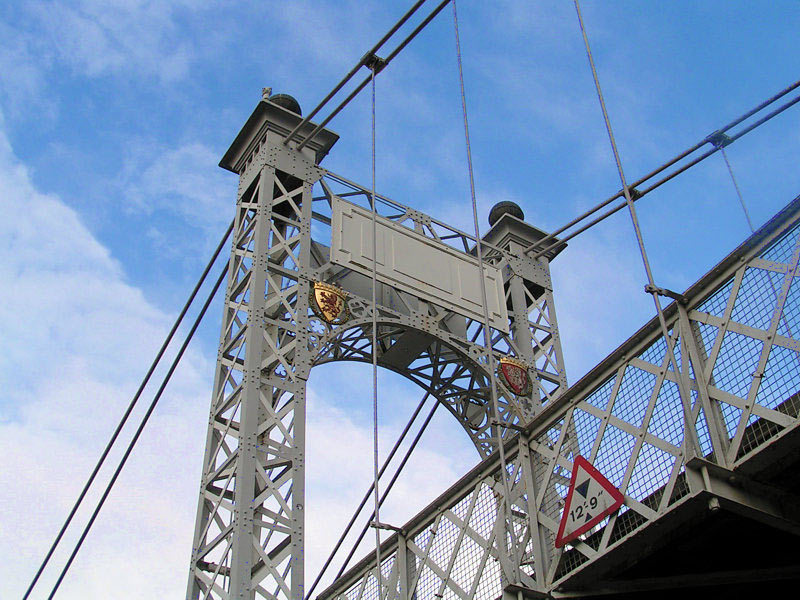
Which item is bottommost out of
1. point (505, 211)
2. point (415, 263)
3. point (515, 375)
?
point (515, 375)

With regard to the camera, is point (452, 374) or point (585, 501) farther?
point (452, 374)

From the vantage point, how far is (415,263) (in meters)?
14.9

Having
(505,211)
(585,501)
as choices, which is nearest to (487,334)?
(585,501)

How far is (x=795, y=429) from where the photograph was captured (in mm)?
6238

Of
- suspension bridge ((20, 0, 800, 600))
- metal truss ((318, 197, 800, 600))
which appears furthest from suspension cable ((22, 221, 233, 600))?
metal truss ((318, 197, 800, 600))

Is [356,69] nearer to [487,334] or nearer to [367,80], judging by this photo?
[367,80]

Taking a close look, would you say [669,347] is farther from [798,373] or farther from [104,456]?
[104,456]

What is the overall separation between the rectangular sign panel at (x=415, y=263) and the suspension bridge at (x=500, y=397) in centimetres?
4

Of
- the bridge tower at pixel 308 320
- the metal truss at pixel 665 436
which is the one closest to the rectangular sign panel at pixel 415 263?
the bridge tower at pixel 308 320

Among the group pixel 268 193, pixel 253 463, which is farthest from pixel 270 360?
pixel 268 193

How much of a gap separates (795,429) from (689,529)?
1311 millimetres

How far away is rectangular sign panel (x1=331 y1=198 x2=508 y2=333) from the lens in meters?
14.2

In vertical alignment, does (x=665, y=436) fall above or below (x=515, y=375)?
below

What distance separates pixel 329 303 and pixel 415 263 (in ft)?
6.42
